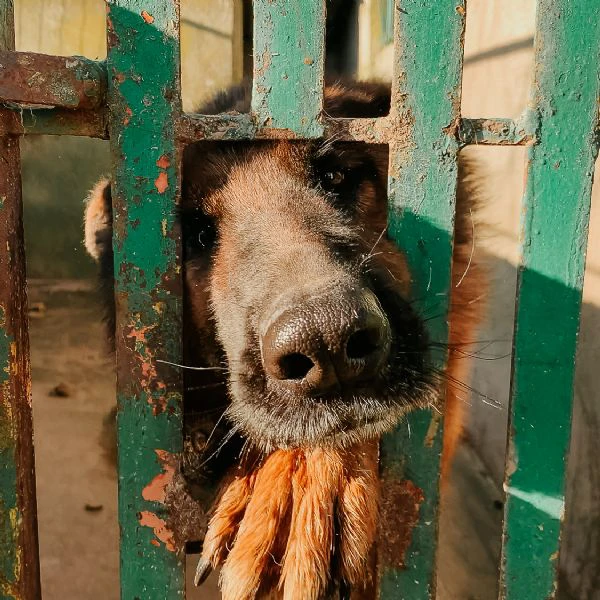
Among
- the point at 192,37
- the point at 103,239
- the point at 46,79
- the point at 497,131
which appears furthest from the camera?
the point at 192,37

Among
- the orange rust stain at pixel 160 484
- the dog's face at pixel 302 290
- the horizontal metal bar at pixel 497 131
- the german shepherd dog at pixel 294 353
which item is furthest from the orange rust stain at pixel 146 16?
the orange rust stain at pixel 160 484

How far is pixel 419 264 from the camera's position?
5.54 ft

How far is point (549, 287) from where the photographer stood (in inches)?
66.3

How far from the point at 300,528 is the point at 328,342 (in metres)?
0.60

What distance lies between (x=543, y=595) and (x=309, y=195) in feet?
4.49

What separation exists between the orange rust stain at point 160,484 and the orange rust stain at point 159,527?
0.14 feet

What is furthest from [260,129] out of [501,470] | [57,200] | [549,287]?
[57,200]

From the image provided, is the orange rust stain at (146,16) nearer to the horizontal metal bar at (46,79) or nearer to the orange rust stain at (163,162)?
the horizontal metal bar at (46,79)

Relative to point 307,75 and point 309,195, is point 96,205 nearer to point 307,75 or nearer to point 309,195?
point 309,195

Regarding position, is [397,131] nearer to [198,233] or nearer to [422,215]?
[422,215]

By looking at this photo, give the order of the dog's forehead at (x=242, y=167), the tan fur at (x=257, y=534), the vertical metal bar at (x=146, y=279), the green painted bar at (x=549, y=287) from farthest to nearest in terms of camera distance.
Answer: the dog's forehead at (x=242, y=167), the tan fur at (x=257, y=534), the green painted bar at (x=549, y=287), the vertical metal bar at (x=146, y=279)

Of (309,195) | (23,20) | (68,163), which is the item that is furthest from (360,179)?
(23,20)

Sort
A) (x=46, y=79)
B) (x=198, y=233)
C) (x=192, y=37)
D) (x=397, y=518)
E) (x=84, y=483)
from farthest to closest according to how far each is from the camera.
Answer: (x=192, y=37), (x=84, y=483), (x=198, y=233), (x=397, y=518), (x=46, y=79)

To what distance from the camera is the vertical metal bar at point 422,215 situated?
5.20 feet
